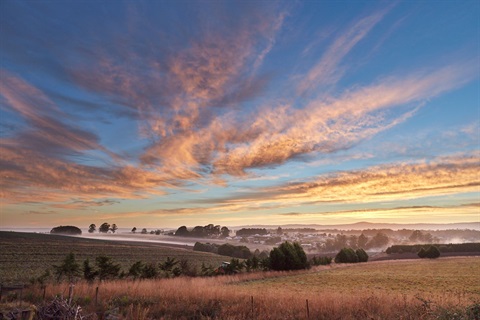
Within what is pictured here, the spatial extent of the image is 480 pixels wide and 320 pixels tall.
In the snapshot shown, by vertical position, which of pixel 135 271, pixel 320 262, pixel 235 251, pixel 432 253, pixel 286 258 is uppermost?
pixel 135 271

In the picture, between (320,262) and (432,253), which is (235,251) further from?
(432,253)

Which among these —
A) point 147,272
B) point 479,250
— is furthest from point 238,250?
point 147,272

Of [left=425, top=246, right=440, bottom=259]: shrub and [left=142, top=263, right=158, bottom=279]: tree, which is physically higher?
[left=142, top=263, right=158, bottom=279]: tree

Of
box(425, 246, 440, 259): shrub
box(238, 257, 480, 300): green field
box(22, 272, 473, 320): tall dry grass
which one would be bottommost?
box(425, 246, 440, 259): shrub

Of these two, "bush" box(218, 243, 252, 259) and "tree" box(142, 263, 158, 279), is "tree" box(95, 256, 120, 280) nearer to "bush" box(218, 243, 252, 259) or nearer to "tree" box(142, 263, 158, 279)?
"tree" box(142, 263, 158, 279)

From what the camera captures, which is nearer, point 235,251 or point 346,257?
point 346,257

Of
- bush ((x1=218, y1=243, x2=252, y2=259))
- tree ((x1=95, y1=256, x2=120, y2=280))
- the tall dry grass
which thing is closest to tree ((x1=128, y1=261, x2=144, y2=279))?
tree ((x1=95, y1=256, x2=120, y2=280))

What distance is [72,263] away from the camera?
3066cm

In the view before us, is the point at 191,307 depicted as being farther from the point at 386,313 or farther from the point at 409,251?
the point at 409,251

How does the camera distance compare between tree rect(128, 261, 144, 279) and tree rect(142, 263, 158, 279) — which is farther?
tree rect(142, 263, 158, 279)

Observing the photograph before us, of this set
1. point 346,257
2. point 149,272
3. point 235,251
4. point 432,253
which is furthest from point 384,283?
point 235,251

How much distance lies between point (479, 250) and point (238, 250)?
8125 centimetres

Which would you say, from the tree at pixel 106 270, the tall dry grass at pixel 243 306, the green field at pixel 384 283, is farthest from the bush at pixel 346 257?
the tall dry grass at pixel 243 306

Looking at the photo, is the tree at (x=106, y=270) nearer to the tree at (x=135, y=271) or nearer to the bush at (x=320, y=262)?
the tree at (x=135, y=271)
